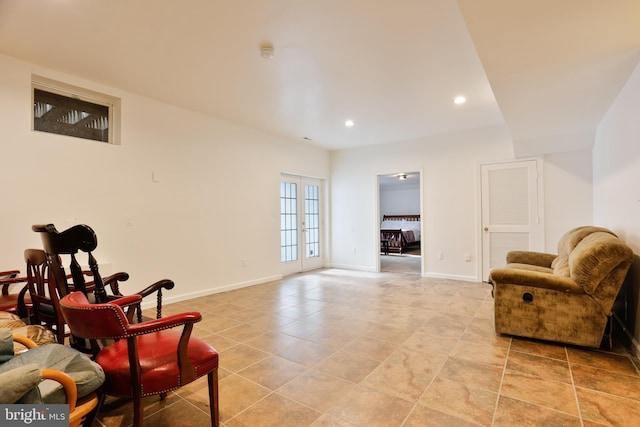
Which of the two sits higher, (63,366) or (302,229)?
(302,229)

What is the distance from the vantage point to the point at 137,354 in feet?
4.54

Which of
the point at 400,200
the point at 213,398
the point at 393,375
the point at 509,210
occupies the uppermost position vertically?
the point at 400,200

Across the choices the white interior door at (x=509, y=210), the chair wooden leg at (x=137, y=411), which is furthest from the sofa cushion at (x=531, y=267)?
the chair wooden leg at (x=137, y=411)

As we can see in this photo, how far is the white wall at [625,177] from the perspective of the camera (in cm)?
260

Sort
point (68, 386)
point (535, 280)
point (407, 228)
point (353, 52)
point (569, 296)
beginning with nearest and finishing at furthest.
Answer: point (68, 386)
point (569, 296)
point (535, 280)
point (353, 52)
point (407, 228)

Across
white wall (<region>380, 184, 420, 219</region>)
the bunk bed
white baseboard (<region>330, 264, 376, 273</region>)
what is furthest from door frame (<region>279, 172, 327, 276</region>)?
white wall (<region>380, 184, 420, 219</region>)

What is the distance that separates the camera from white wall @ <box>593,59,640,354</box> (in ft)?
8.52

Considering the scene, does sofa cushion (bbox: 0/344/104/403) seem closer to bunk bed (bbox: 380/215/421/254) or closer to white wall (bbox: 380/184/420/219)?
bunk bed (bbox: 380/215/421/254)

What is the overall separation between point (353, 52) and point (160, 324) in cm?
268

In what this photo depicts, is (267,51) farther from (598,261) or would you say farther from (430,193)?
(430,193)

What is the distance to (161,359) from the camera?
1.53 metres

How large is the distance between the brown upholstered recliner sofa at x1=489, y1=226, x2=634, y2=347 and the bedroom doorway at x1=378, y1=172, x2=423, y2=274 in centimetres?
426

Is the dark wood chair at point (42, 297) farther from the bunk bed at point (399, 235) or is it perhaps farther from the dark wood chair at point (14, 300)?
the bunk bed at point (399, 235)

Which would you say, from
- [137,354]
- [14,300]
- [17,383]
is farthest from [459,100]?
[14,300]
